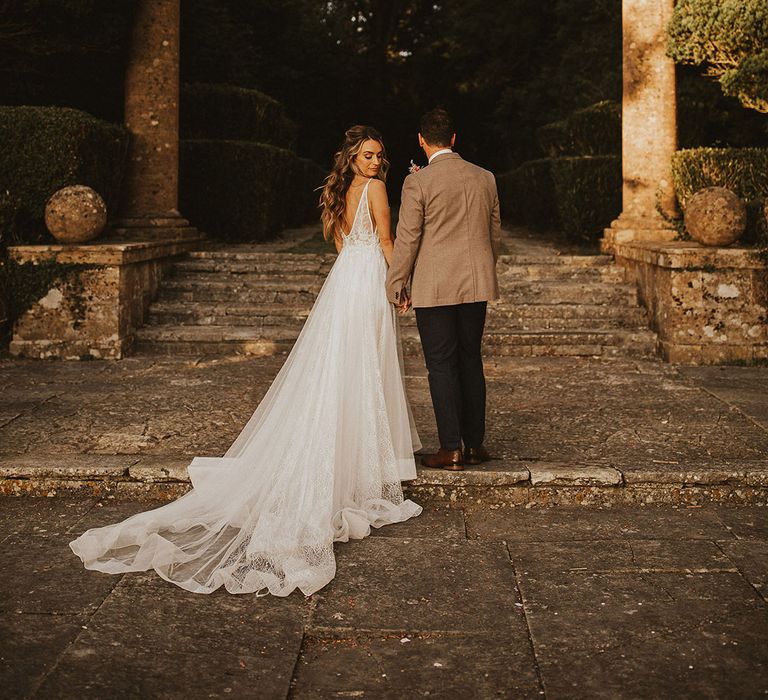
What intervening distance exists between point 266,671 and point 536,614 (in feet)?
3.36

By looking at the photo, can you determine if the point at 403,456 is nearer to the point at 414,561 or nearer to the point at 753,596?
the point at 414,561

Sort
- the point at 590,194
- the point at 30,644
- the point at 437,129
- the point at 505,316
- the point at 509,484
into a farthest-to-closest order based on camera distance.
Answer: the point at 590,194 < the point at 505,316 < the point at 509,484 < the point at 437,129 < the point at 30,644

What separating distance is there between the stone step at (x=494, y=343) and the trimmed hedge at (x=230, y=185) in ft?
14.6

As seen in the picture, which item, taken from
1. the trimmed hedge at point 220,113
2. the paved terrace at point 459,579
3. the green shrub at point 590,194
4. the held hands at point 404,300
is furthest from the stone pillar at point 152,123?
the held hands at point 404,300

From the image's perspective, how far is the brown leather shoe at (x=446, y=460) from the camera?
4.93m

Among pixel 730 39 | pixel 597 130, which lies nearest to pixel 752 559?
pixel 730 39

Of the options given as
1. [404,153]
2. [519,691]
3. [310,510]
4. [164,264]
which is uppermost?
[404,153]

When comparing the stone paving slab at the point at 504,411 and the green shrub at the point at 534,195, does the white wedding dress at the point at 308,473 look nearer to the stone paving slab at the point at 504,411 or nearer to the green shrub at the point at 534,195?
the stone paving slab at the point at 504,411

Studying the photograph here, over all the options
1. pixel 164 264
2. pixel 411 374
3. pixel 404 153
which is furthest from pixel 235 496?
pixel 404 153

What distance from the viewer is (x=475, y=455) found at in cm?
506

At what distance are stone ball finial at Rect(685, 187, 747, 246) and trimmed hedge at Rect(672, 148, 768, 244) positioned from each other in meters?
0.86

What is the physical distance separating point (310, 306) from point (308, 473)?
544cm

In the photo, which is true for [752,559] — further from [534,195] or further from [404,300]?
[534,195]

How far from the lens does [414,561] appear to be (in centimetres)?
400
